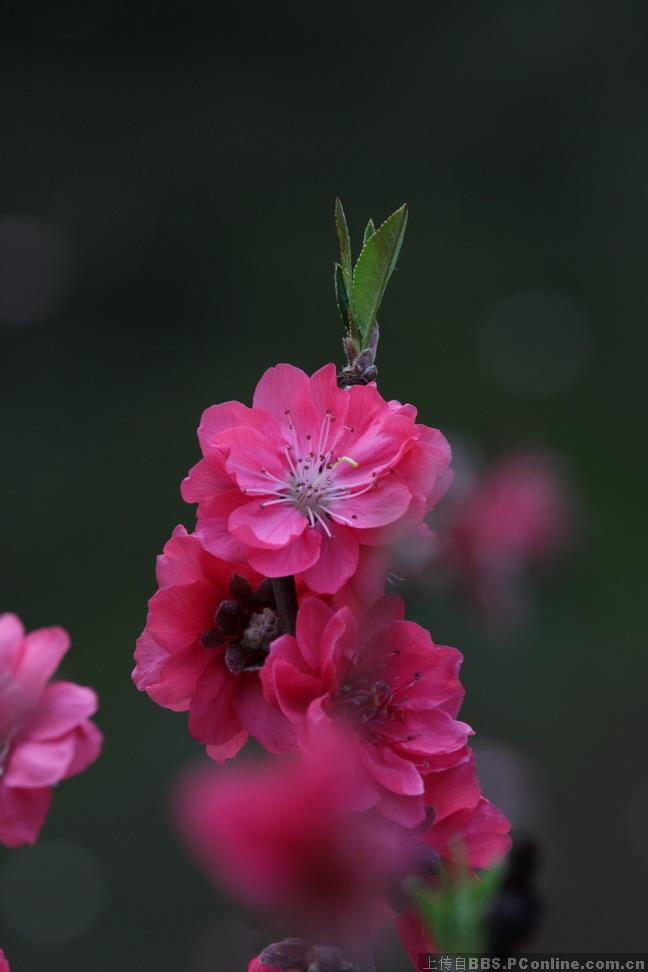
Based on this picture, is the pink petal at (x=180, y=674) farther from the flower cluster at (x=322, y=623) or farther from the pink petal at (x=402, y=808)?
the pink petal at (x=402, y=808)

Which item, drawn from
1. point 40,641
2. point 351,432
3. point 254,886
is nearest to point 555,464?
point 351,432

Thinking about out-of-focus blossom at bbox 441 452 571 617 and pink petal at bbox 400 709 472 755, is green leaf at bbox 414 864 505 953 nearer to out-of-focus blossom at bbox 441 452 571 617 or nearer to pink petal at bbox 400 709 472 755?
pink petal at bbox 400 709 472 755

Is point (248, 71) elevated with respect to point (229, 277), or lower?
elevated

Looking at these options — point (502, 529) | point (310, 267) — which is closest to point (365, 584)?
point (502, 529)

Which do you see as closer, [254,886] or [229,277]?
[254,886]

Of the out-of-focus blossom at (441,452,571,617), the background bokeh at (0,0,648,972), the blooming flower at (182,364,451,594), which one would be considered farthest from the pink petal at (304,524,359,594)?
the background bokeh at (0,0,648,972)

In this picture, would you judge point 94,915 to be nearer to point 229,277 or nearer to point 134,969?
point 134,969

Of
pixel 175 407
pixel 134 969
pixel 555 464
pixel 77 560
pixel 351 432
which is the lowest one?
pixel 134 969
